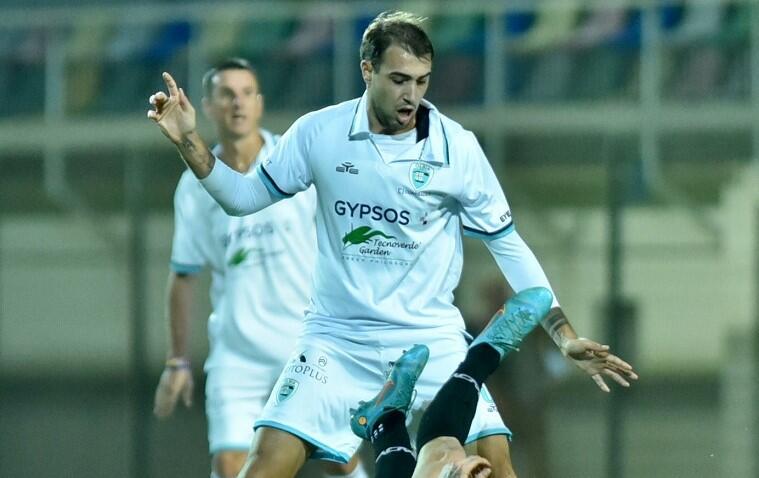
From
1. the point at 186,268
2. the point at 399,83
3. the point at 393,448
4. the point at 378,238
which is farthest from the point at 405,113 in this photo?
the point at 186,268

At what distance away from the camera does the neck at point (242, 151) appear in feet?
19.9

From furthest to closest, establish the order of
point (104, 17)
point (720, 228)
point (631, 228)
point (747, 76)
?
point (104, 17) → point (747, 76) → point (720, 228) → point (631, 228)

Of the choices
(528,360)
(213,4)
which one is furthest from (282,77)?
(528,360)

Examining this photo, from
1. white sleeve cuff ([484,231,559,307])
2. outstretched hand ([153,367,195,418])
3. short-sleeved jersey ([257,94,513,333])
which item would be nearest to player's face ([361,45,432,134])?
short-sleeved jersey ([257,94,513,333])

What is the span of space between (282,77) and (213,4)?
161cm

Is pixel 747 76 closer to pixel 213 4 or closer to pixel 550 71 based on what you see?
pixel 550 71

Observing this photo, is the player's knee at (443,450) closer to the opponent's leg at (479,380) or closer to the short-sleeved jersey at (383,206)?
the opponent's leg at (479,380)

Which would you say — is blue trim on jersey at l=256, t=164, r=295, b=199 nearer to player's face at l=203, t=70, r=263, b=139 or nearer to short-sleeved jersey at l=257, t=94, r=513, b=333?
short-sleeved jersey at l=257, t=94, r=513, b=333

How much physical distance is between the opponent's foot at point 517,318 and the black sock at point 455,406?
0.12 metres

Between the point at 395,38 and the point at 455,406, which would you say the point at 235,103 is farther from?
the point at 455,406

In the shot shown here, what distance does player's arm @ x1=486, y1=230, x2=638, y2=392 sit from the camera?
4.70 metres

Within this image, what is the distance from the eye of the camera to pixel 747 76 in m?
13.6

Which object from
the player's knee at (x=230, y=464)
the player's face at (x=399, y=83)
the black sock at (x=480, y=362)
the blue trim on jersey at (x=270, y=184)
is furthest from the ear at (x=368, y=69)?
the player's knee at (x=230, y=464)

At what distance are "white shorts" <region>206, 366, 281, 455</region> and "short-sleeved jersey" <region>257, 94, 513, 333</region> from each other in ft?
4.28
